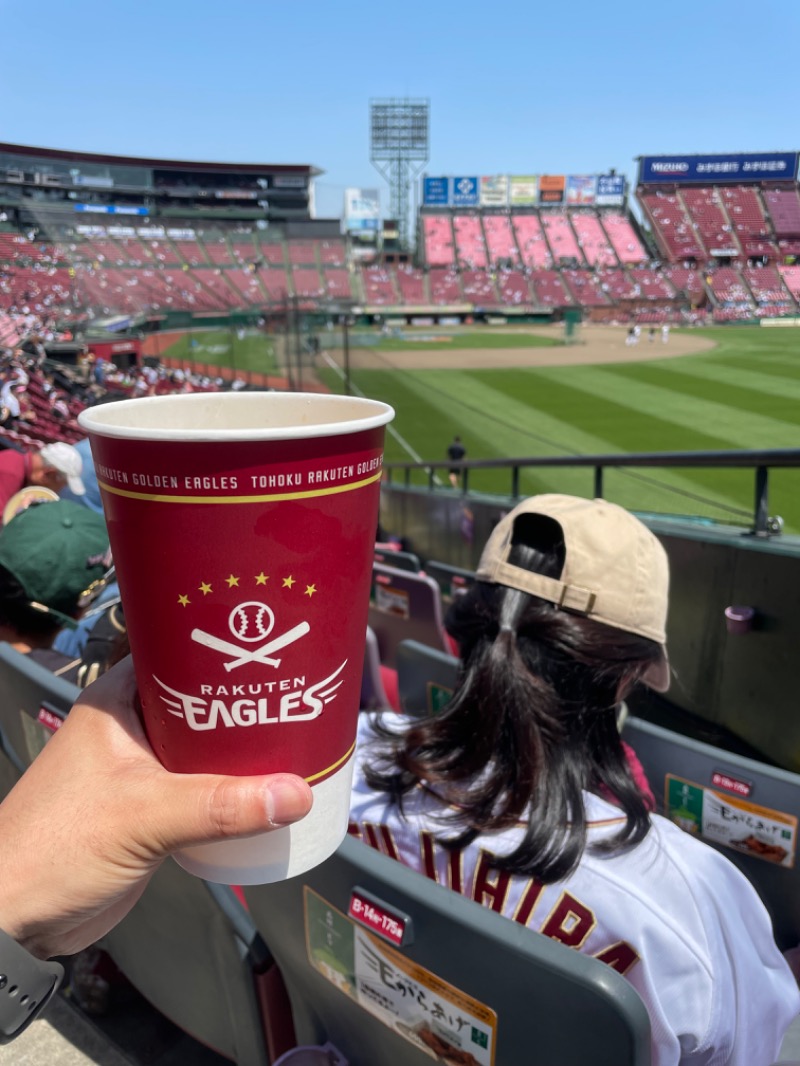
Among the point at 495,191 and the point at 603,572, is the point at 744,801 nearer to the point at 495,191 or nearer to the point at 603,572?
the point at 603,572

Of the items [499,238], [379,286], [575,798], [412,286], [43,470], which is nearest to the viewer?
[575,798]

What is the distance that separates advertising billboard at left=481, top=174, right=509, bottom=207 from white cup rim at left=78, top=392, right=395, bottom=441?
240 ft

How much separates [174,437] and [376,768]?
3.46 feet

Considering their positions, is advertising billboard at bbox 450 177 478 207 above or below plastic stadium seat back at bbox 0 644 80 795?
above

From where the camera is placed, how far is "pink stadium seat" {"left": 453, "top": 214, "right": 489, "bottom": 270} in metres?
60.8

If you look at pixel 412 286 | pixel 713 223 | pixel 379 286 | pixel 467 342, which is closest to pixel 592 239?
pixel 412 286

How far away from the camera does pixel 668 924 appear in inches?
46.0

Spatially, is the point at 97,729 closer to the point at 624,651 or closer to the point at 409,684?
the point at 624,651

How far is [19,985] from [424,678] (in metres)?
1.64

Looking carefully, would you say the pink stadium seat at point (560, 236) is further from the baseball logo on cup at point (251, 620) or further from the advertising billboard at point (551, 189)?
the baseball logo on cup at point (251, 620)

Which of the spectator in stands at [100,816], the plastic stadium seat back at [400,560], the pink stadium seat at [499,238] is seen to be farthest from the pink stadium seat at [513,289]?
the spectator in stands at [100,816]

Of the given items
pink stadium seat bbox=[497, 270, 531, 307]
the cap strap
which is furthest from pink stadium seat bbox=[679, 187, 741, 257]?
the cap strap

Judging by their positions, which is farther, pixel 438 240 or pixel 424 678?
pixel 438 240

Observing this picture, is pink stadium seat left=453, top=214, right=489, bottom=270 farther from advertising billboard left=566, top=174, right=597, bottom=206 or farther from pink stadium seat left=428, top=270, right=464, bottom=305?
advertising billboard left=566, top=174, right=597, bottom=206
